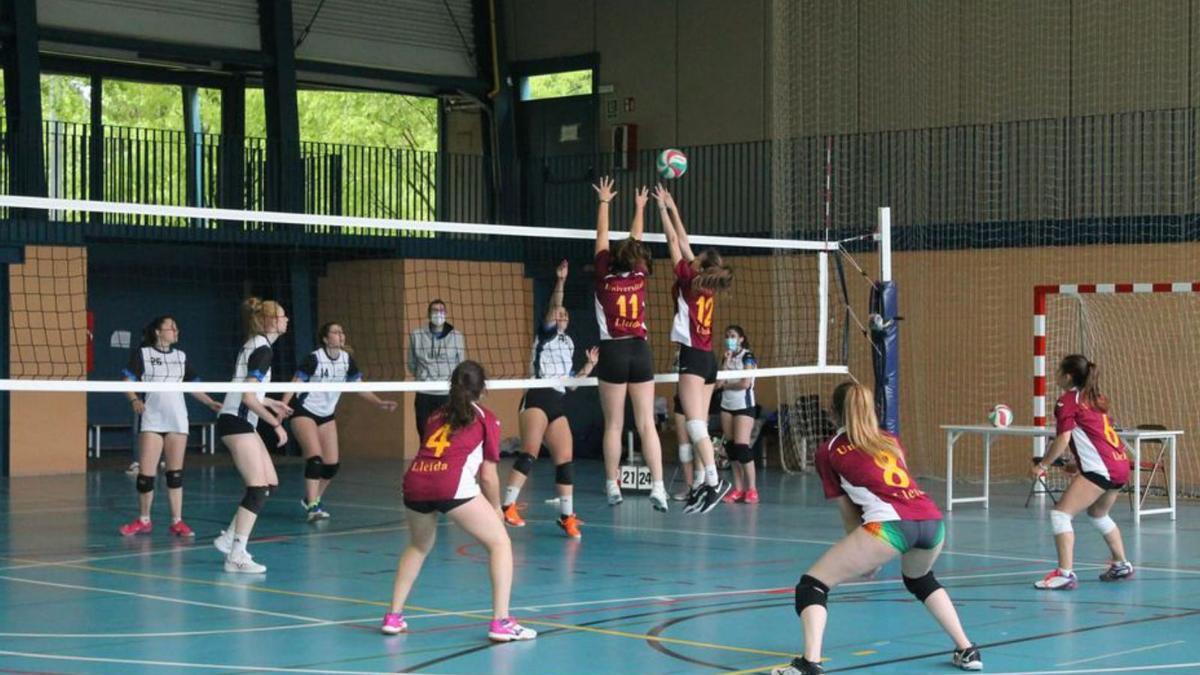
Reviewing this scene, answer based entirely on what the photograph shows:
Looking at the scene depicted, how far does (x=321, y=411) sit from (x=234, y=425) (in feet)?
10.5

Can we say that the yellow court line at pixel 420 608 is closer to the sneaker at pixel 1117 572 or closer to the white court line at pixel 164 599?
the white court line at pixel 164 599

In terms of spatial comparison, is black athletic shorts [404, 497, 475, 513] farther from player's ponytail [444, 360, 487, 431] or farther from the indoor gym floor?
the indoor gym floor

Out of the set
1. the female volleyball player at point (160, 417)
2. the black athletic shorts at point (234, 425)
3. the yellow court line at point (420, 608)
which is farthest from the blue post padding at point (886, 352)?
the yellow court line at point (420, 608)

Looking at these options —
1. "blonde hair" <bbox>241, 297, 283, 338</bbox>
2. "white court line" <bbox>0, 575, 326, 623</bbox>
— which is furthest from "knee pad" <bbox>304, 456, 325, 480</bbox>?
"white court line" <bbox>0, 575, 326, 623</bbox>

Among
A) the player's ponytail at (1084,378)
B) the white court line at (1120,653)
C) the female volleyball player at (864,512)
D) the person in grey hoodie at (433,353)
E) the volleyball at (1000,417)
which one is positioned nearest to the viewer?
the female volleyball player at (864,512)

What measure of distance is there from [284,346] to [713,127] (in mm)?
6809

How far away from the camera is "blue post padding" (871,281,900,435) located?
15.0 metres

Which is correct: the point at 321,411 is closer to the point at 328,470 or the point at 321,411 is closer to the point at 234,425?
the point at 328,470

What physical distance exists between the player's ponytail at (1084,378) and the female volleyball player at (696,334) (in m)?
2.64

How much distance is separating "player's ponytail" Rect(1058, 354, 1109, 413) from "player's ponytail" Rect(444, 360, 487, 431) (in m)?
4.33

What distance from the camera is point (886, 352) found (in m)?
15.2

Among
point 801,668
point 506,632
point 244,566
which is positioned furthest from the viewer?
point 244,566

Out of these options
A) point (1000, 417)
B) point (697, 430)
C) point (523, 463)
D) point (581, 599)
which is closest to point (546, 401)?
point (523, 463)

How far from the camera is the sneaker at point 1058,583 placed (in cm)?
1084
